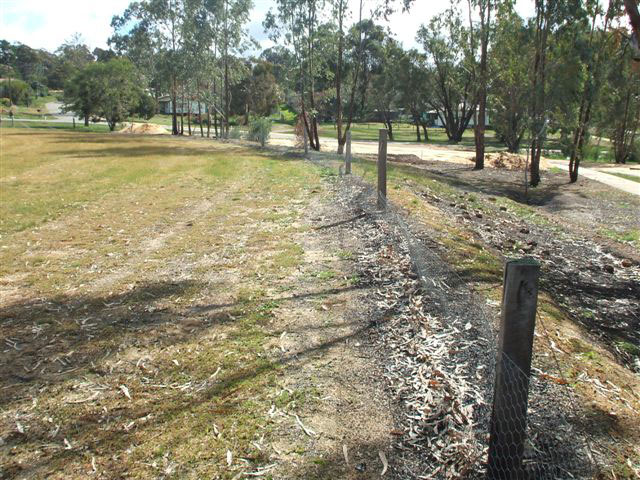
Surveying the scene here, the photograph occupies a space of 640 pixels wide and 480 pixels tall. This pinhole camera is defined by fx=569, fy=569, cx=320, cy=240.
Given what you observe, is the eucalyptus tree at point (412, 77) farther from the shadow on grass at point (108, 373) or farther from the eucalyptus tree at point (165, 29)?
the shadow on grass at point (108, 373)

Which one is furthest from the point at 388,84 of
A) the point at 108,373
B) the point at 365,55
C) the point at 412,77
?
the point at 108,373

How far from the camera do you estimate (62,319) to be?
219 inches

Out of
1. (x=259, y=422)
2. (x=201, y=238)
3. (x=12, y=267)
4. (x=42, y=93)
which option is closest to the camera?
(x=259, y=422)

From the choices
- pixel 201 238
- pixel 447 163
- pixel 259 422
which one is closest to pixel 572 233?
pixel 201 238

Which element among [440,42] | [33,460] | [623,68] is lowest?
[33,460]

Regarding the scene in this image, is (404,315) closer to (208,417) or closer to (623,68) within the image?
(208,417)

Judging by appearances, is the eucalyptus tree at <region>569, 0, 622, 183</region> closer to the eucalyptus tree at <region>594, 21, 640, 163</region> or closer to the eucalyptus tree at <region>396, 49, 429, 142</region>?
the eucalyptus tree at <region>594, 21, 640, 163</region>

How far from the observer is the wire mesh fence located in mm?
3205

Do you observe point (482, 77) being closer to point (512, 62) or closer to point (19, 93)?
point (512, 62)

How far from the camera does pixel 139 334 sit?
17.1ft

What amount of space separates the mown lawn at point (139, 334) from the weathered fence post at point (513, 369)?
4.65ft

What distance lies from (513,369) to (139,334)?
3.43 metres

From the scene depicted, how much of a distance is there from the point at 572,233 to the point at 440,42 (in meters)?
36.3

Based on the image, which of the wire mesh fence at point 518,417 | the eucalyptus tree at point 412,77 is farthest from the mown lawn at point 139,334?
the eucalyptus tree at point 412,77
